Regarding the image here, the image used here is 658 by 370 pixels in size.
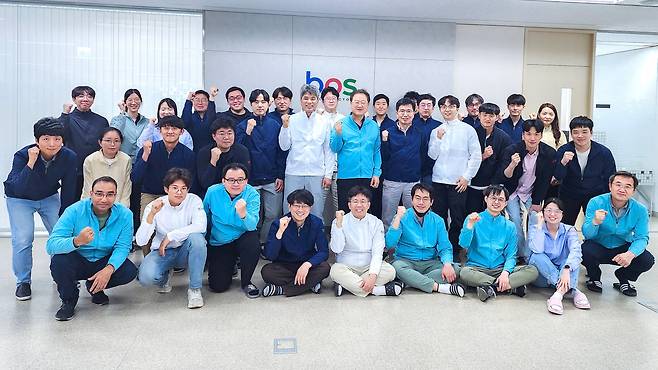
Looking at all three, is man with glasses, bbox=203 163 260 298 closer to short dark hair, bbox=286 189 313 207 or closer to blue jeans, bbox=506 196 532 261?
short dark hair, bbox=286 189 313 207

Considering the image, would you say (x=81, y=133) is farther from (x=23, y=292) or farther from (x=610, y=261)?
(x=610, y=261)

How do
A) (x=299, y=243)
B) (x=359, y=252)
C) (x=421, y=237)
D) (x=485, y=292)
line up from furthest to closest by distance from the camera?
(x=421, y=237), (x=359, y=252), (x=299, y=243), (x=485, y=292)

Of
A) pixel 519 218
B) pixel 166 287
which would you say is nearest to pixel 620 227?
pixel 519 218

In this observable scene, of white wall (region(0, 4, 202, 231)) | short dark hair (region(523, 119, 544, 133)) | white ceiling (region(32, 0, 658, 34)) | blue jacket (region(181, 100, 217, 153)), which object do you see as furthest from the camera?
white wall (region(0, 4, 202, 231))

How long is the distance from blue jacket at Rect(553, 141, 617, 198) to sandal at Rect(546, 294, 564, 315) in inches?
51.9

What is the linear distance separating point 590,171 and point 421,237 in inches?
66.0

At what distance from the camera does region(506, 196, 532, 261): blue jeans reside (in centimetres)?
450

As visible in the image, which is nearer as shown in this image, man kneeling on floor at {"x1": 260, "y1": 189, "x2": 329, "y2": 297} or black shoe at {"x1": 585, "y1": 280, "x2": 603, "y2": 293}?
man kneeling on floor at {"x1": 260, "y1": 189, "x2": 329, "y2": 297}

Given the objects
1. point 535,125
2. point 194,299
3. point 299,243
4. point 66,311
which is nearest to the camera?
point 66,311

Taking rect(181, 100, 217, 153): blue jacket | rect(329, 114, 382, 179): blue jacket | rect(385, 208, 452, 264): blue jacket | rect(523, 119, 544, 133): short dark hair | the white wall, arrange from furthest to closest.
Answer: the white wall < rect(181, 100, 217, 153): blue jacket < rect(329, 114, 382, 179): blue jacket < rect(523, 119, 544, 133): short dark hair < rect(385, 208, 452, 264): blue jacket

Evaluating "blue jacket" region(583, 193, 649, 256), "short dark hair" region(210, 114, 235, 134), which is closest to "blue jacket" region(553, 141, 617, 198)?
"blue jacket" region(583, 193, 649, 256)

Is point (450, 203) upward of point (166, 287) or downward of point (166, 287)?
upward

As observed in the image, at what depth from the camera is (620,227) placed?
13.3ft

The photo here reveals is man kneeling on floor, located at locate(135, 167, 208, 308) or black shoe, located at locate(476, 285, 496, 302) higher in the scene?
man kneeling on floor, located at locate(135, 167, 208, 308)
